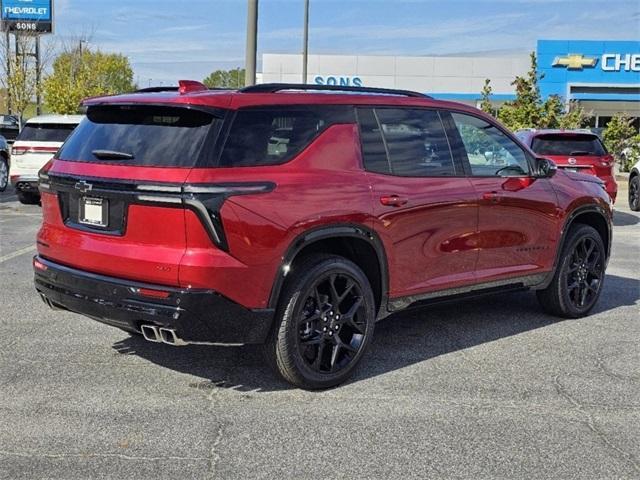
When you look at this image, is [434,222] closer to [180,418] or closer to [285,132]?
[285,132]

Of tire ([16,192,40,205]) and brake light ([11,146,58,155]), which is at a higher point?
brake light ([11,146,58,155])

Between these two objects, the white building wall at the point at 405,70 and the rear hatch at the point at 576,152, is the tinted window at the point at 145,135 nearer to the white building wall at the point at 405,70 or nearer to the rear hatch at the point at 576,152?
the rear hatch at the point at 576,152

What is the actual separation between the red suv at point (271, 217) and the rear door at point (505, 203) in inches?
1.0

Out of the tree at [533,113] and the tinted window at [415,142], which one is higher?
the tree at [533,113]

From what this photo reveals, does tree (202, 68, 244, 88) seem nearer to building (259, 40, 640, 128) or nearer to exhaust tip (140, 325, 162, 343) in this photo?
building (259, 40, 640, 128)

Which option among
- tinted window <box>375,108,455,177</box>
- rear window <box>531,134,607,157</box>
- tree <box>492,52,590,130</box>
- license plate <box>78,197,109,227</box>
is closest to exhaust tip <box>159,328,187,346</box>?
license plate <box>78,197,109,227</box>

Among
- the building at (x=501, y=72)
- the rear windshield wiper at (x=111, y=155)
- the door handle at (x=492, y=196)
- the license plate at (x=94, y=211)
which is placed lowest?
the license plate at (x=94, y=211)

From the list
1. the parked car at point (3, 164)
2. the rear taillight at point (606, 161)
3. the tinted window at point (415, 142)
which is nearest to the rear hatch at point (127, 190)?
the tinted window at point (415, 142)

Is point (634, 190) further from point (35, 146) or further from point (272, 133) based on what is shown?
point (272, 133)

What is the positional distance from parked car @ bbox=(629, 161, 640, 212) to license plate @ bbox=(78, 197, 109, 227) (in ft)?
44.6

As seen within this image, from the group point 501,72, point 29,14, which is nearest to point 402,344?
point 29,14

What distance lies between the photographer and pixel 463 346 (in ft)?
18.5

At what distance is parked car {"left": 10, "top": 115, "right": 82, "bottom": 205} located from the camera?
44.3 ft

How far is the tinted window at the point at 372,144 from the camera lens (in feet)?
15.9
